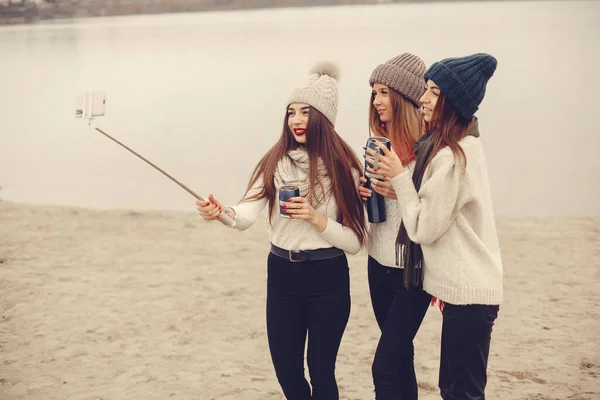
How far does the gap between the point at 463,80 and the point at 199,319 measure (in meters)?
3.53

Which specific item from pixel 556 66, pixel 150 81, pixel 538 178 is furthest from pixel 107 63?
pixel 538 178

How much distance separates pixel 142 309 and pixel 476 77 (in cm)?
394

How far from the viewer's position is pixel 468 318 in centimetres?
250

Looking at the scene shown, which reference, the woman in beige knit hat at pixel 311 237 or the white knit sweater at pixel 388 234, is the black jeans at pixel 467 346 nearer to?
the white knit sweater at pixel 388 234

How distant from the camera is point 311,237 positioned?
9.36 feet

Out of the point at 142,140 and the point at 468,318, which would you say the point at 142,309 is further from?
the point at 142,140

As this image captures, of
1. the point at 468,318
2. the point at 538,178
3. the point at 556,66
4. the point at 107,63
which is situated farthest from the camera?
the point at 107,63

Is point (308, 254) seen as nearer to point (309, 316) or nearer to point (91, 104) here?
point (309, 316)

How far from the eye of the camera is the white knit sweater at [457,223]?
2453 mm

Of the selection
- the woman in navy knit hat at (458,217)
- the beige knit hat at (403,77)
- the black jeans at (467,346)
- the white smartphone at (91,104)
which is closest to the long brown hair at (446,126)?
the woman in navy knit hat at (458,217)

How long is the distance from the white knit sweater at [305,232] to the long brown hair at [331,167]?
0.11 ft

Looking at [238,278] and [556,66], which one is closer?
[238,278]

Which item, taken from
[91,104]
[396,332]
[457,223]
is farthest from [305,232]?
[91,104]

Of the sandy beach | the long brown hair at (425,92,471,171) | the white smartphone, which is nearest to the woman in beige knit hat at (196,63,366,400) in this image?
the long brown hair at (425,92,471,171)
